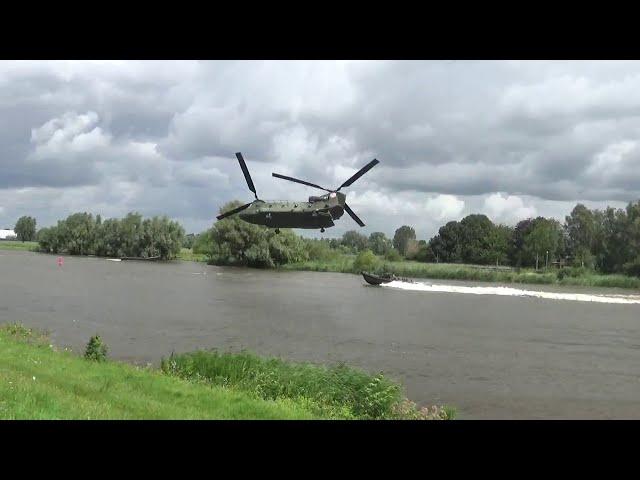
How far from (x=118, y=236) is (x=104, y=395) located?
23.6 metres

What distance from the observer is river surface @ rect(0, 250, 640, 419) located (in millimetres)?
18688

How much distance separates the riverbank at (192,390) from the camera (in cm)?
801

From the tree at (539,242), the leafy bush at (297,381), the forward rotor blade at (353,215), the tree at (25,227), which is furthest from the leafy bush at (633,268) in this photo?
the forward rotor blade at (353,215)

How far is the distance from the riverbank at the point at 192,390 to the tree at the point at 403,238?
13.1 feet

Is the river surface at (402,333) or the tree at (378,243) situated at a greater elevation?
the tree at (378,243)

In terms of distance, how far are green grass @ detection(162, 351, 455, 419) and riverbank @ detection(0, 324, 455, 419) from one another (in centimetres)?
2

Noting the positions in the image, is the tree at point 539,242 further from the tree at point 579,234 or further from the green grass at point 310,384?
the tree at point 579,234

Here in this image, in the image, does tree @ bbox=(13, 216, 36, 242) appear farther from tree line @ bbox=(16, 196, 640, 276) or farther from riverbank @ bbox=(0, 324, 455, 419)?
riverbank @ bbox=(0, 324, 455, 419)

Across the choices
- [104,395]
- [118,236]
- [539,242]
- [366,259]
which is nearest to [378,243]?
[104,395]

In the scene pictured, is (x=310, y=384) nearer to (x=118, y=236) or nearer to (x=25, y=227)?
(x=25, y=227)

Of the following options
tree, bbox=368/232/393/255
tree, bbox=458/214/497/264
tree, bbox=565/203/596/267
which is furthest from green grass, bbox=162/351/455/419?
tree, bbox=565/203/596/267
